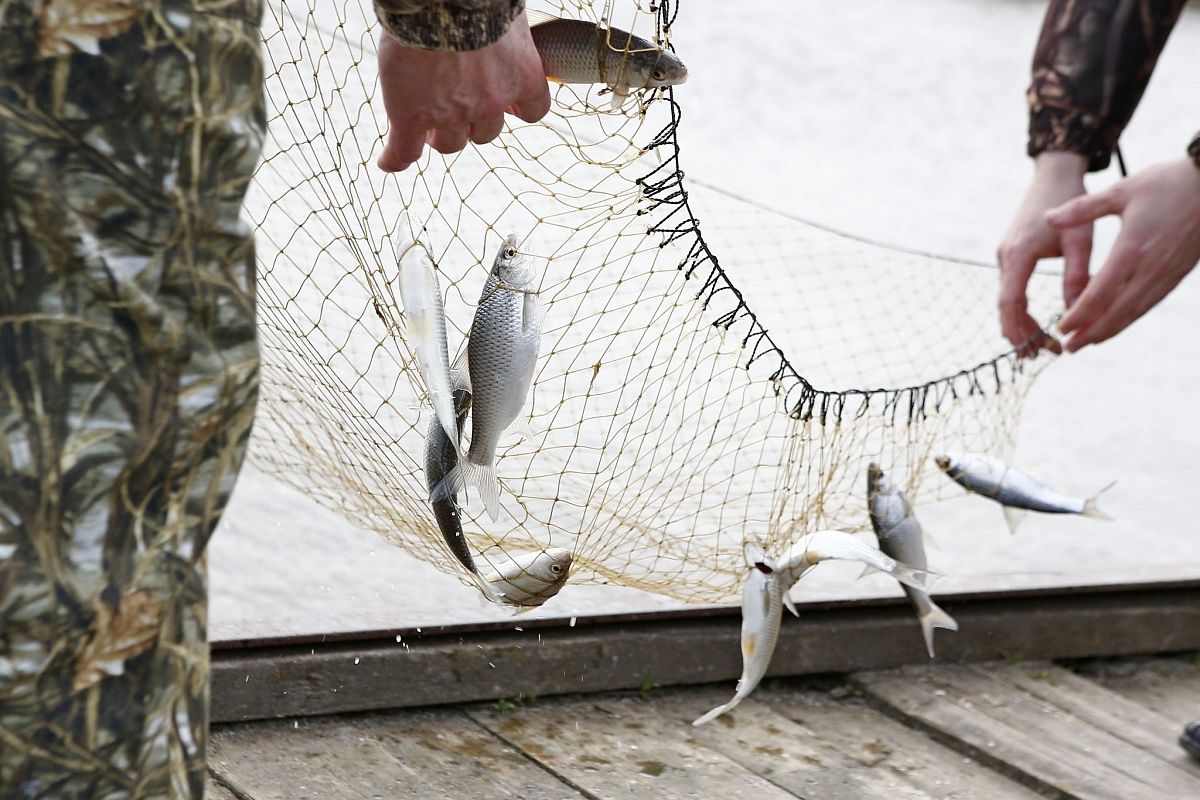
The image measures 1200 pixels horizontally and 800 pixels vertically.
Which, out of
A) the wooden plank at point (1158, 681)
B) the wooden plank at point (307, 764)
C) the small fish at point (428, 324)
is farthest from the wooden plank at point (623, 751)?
the wooden plank at point (1158, 681)

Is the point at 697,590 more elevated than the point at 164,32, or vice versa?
the point at 164,32

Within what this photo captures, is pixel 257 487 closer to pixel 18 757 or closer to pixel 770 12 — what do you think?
pixel 18 757

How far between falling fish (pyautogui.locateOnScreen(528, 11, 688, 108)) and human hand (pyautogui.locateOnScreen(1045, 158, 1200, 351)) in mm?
953

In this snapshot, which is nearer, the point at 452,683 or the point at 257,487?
the point at 452,683

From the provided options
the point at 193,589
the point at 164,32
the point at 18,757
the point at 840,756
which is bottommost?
the point at 840,756

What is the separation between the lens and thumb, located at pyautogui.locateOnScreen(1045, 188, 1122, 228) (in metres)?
2.46

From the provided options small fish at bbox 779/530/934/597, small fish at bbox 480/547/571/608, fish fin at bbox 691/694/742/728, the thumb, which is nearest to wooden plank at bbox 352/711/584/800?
fish fin at bbox 691/694/742/728

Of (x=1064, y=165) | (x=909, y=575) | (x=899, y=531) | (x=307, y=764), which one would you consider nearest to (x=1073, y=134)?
(x=1064, y=165)

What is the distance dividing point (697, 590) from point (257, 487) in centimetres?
213

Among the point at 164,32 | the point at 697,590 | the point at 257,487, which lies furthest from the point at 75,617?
the point at 257,487

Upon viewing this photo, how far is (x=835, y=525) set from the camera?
2729mm

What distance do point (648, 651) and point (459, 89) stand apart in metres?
1.34

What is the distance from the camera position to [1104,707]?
9.23 feet

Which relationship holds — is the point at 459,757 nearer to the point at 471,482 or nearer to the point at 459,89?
the point at 471,482
